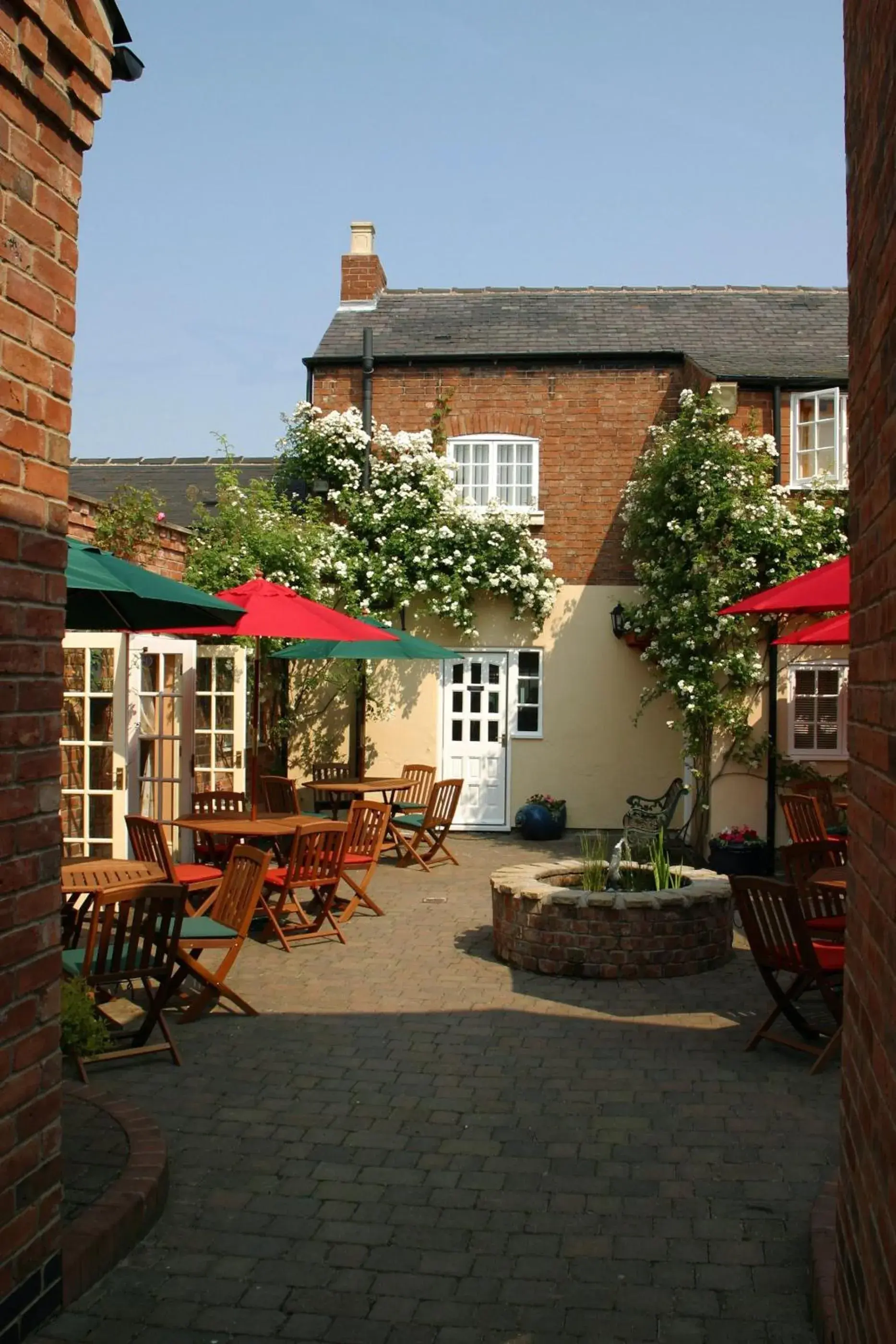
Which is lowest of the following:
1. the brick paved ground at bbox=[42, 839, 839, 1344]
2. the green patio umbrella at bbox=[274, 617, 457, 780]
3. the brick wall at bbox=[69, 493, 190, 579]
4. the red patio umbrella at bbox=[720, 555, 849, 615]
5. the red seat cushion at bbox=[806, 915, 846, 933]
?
the brick paved ground at bbox=[42, 839, 839, 1344]

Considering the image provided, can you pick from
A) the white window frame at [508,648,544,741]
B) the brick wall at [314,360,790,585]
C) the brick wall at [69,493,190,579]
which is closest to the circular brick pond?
the brick wall at [69,493,190,579]

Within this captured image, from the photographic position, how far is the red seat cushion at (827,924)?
680 cm

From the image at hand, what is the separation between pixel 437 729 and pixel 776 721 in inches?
175

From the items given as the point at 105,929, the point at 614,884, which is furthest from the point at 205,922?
the point at 614,884

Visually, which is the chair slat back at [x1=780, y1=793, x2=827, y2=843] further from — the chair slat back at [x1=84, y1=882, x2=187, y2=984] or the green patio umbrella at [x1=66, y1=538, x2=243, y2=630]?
the chair slat back at [x1=84, y1=882, x2=187, y2=984]

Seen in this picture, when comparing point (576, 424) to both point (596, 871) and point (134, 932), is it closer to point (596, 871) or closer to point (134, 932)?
point (596, 871)

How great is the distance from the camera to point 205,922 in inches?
270

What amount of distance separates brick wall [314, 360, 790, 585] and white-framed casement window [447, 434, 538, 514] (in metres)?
0.11

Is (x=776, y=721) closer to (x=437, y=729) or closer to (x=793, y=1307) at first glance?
(x=437, y=729)

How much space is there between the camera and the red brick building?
3096 millimetres

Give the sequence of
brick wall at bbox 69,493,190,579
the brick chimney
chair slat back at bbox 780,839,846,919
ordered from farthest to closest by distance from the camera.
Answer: the brick chimney < brick wall at bbox 69,493,190,579 < chair slat back at bbox 780,839,846,919

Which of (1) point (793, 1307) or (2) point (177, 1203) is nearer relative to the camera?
(1) point (793, 1307)

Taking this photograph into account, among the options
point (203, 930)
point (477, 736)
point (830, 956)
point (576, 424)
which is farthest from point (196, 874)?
point (576, 424)

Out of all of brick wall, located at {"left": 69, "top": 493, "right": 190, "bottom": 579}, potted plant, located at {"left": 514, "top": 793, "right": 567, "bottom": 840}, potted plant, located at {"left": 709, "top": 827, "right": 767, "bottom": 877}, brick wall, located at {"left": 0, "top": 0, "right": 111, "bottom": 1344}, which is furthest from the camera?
potted plant, located at {"left": 514, "top": 793, "right": 567, "bottom": 840}
